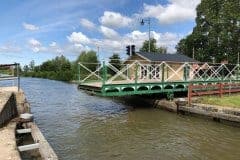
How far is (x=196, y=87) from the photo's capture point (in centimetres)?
2195

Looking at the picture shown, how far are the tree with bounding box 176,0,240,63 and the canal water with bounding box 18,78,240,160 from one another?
30.9 metres

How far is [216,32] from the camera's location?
164 feet

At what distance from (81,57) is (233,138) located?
78678 mm

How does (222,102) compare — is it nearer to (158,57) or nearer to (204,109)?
(204,109)

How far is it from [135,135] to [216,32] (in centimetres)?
3928

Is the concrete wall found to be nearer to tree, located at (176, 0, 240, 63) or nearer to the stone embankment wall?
the stone embankment wall

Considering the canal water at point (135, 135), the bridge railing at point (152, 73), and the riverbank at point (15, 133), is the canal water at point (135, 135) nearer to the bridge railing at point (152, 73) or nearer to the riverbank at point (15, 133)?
the riverbank at point (15, 133)

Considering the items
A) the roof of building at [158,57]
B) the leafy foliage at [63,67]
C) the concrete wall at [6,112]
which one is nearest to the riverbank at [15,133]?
the concrete wall at [6,112]

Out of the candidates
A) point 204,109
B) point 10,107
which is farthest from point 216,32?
point 10,107

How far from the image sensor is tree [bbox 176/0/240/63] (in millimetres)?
47344

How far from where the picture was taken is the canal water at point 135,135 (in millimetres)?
11633

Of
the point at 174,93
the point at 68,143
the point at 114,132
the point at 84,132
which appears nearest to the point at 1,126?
the point at 68,143

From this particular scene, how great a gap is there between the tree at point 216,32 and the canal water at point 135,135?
101 ft

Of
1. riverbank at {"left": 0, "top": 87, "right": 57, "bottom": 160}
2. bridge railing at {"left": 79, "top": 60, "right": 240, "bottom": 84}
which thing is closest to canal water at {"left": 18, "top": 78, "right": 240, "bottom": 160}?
riverbank at {"left": 0, "top": 87, "right": 57, "bottom": 160}
